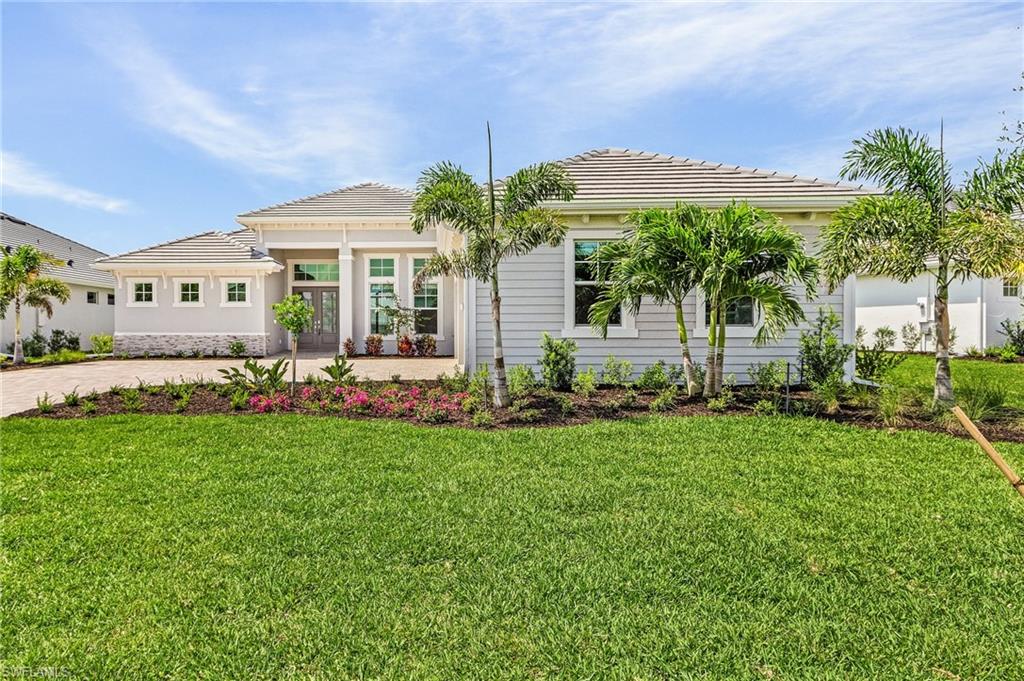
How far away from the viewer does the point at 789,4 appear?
6.95m

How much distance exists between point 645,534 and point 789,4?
23.6 feet

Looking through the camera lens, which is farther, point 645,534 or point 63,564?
point 645,534

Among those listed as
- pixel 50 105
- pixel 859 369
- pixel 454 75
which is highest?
pixel 454 75

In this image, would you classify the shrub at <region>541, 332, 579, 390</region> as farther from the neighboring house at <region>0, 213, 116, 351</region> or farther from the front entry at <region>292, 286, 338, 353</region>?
the neighboring house at <region>0, 213, 116, 351</region>

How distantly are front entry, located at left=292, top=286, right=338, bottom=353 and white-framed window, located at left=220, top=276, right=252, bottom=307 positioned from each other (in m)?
1.87

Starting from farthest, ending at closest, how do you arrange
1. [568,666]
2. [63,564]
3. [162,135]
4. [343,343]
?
1. [343,343]
2. [162,135]
3. [63,564]
4. [568,666]

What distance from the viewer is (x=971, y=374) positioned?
1286 centimetres

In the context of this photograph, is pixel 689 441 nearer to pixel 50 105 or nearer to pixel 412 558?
pixel 412 558

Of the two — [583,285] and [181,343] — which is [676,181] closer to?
[583,285]

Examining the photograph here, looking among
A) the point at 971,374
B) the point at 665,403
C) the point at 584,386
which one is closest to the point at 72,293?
the point at 584,386

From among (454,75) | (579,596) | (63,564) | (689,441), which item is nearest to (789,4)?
(454,75)

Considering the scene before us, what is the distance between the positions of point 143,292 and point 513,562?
19.8m

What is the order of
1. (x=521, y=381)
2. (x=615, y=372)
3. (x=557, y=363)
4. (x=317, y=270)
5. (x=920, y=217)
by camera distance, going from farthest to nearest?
(x=317, y=270) < (x=615, y=372) < (x=557, y=363) < (x=521, y=381) < (x=920, y=217)

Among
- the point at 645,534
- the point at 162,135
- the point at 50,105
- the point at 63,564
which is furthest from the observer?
the point at 162,135
